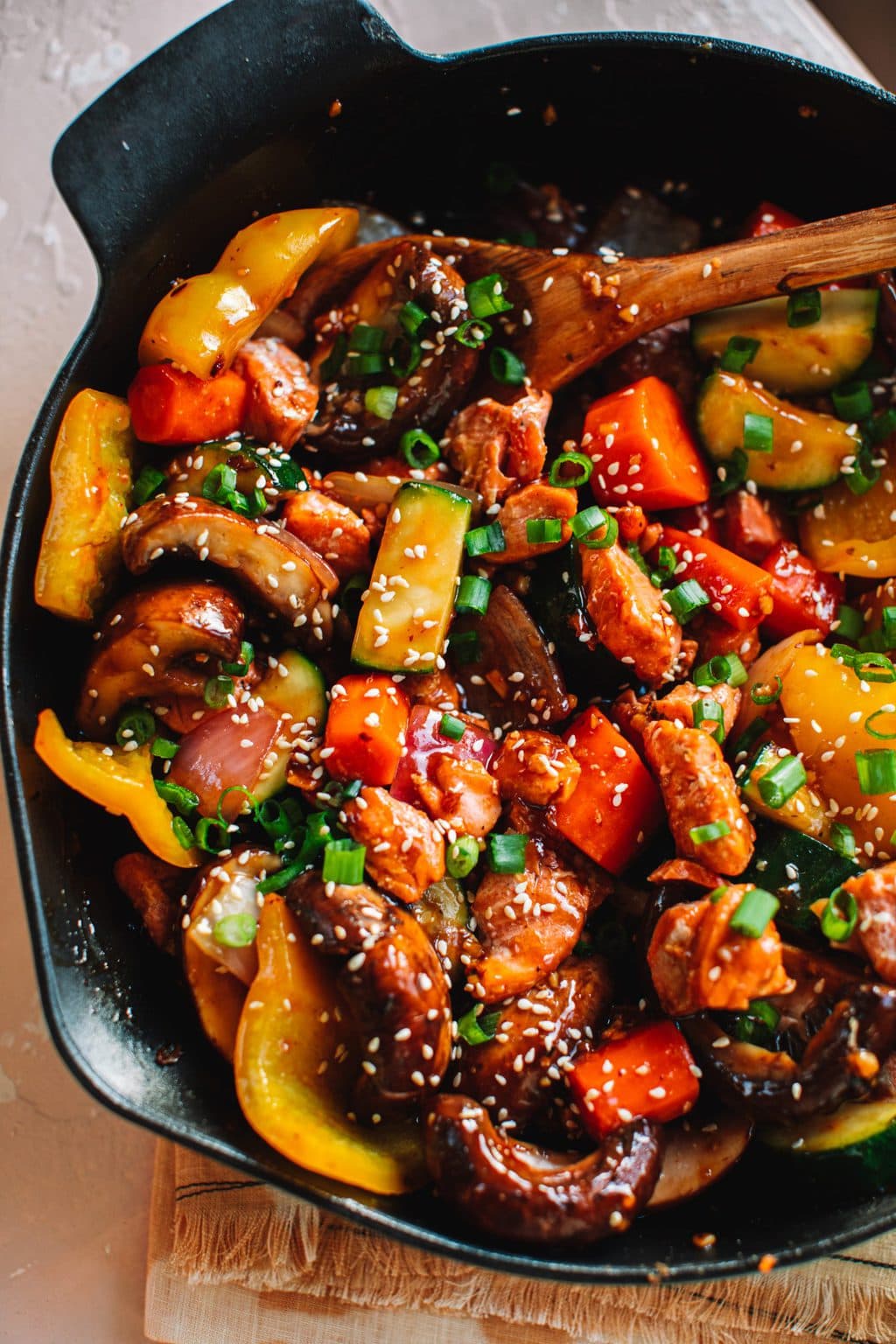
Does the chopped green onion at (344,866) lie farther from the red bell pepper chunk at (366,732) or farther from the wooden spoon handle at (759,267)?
the wooden spoon handle at (759,267)

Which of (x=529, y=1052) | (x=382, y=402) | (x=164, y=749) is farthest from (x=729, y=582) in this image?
(x=164, y=749)

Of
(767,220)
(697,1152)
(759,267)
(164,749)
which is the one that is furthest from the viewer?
(767,220)

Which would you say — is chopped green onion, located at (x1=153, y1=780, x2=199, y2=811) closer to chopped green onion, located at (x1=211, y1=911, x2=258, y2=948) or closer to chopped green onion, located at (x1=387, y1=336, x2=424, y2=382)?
chopped green onion, located at (x1=211, y1=911, x2=258, y2=948)

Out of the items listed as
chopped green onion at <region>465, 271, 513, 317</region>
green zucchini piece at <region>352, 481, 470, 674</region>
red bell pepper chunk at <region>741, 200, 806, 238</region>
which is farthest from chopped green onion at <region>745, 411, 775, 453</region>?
green zucchini piece at <region>352, 481, 470, 674</region>

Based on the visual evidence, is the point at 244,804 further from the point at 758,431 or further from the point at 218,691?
the point at 758,431

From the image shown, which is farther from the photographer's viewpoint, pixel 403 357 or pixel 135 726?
pixel 403 357

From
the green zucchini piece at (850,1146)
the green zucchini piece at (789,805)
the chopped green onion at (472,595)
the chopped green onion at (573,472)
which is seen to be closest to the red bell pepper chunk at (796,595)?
the green zucchini piece at (789,805)

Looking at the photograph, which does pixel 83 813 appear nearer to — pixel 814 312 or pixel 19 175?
pixel 19 175
